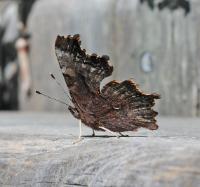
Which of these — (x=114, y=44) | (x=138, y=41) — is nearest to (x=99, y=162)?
(x=138, y=41)

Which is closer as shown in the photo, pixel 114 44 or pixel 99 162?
pixel 99 162

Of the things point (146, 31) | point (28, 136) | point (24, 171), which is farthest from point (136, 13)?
point (24, 171)

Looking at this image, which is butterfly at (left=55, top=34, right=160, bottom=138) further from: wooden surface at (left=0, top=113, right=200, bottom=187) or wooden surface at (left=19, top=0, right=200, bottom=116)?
wooden surface at (left=19, top=0, right=200, bottom=116)

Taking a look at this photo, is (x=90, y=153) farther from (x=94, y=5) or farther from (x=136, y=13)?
(x=94, y=5)

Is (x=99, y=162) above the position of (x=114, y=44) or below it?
below

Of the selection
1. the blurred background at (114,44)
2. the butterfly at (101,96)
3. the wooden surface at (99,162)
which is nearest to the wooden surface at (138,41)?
the blurred background at (114,44)

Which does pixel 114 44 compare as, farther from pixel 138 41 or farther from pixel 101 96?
pixel 101 96

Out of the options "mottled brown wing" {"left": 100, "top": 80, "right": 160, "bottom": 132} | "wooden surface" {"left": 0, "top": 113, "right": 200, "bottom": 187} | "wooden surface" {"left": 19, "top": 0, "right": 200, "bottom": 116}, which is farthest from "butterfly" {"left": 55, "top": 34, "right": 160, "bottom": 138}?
"wooden surface" {"left": 19, "top": 0, "right": 200, "bottom": 116}
